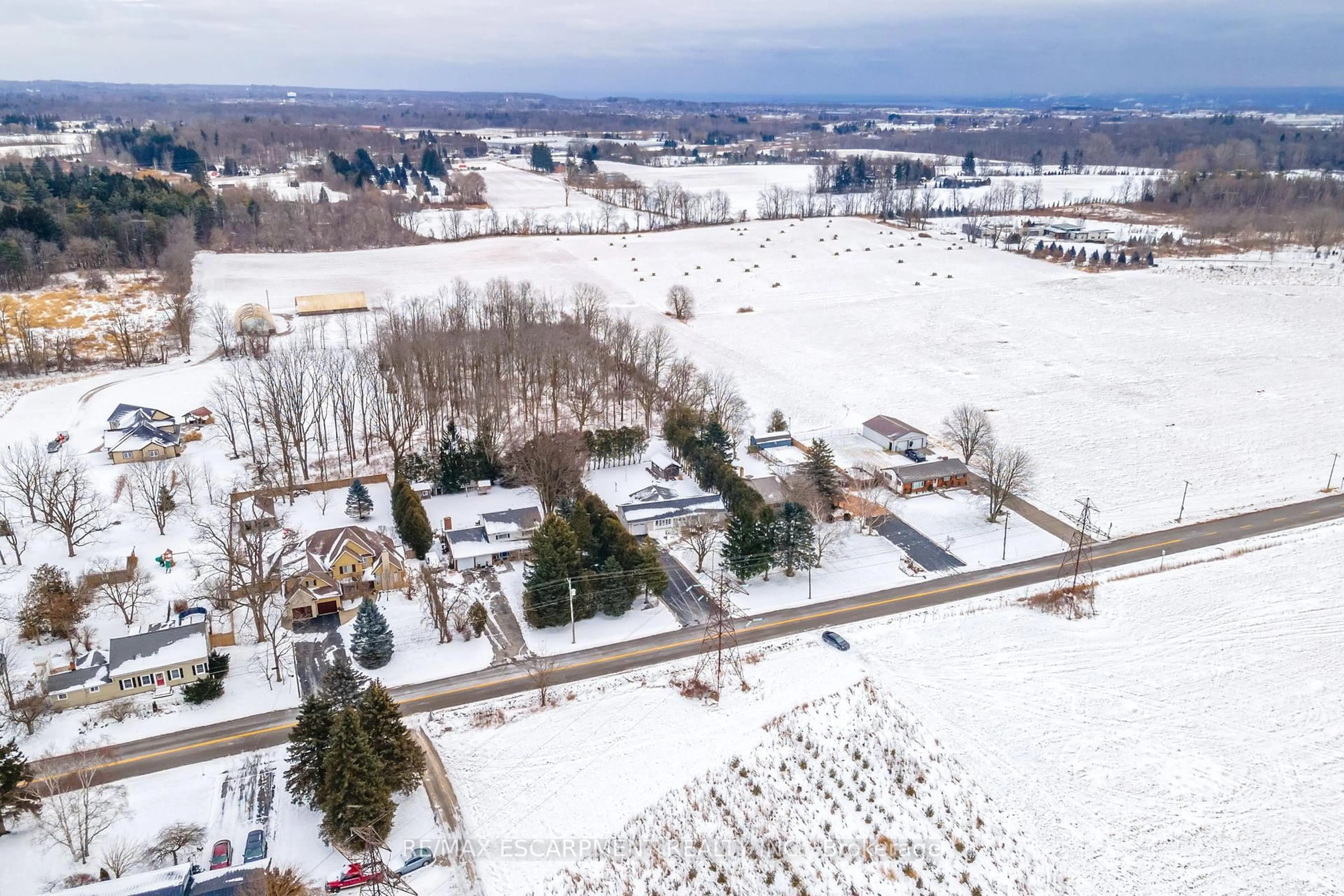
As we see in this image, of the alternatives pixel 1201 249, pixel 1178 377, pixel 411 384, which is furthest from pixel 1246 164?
pixel 411 384

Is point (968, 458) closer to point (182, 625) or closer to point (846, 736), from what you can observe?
point (846, 736)

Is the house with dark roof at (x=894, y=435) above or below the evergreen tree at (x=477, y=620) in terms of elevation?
above

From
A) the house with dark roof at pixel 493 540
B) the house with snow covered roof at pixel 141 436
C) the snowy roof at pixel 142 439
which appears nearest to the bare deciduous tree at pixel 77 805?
the house with dark roof at pixel 493 540

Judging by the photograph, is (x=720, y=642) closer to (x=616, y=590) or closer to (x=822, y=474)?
(x=616, y=590)

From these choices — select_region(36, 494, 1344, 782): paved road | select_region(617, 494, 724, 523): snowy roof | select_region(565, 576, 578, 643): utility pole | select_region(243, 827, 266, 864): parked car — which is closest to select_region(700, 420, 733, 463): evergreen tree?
select_region(617, 494, 724, 523): snowy roof

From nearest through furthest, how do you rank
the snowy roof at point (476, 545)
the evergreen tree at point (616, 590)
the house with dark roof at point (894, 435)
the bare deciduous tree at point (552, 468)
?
1. the evergreen tree at point (616, 590)
2. the snowy roof at point (476, 545)
3. the bare deciduous tree at point (552, 468)
4. the house with dark roof at point (894, 435)


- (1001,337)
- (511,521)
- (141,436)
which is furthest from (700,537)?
(1001,337)

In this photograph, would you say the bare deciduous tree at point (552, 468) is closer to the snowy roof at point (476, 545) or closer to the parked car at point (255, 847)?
the snowy roof at point (476, 545)
